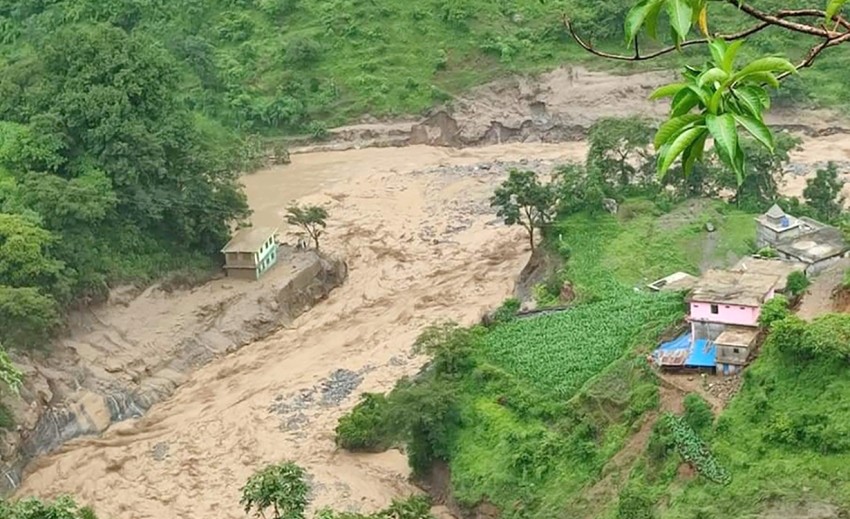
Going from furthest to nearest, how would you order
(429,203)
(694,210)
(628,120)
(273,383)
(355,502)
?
1. (429,203)
2. (628,120)
3. (694,210)
4. (273,383)
5. (355,502)

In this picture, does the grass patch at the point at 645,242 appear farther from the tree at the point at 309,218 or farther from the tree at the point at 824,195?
the tree at the point at 309,218

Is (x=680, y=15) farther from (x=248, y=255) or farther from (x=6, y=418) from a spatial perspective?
(x=248, y=255)

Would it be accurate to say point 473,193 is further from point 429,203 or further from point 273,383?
point 273,383

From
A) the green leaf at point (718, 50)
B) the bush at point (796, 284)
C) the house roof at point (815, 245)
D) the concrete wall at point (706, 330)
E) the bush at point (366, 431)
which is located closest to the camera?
the green leaf at point (718, 50)

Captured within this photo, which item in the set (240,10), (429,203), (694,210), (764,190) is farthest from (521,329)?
(240,10)

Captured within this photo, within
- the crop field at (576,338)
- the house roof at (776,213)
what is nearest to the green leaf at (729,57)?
the crop field at (576,338)

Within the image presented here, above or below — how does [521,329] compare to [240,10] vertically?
below
